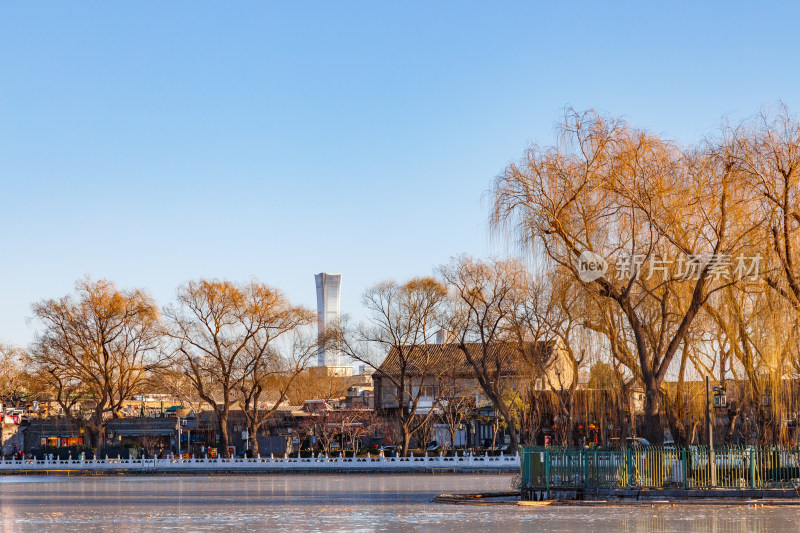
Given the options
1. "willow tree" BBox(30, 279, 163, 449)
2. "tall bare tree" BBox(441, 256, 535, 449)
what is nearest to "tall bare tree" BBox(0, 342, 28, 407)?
"willow tree" BBox(30, 279, 163, 449)

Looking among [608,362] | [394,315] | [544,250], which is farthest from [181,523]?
[394,315]

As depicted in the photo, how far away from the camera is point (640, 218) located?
106 ft

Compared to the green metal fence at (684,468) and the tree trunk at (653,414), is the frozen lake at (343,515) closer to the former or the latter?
the green metal fence at (684,468)

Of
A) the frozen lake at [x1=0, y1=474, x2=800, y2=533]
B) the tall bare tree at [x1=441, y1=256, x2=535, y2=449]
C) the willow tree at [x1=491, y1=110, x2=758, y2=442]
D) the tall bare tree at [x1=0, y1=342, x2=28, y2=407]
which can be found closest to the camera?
the frozen lake at [x1=0, y1=474, x2=800, y2=533]

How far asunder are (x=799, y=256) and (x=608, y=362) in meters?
8.67

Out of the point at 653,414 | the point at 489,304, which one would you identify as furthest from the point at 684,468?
the point at 489,304

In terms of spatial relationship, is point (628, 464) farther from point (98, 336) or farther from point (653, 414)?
point (98, 336)

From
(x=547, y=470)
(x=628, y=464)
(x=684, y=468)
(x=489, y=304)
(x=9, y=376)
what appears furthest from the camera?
(x=9, y=376)

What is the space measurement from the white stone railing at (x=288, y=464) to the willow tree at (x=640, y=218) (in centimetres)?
3370

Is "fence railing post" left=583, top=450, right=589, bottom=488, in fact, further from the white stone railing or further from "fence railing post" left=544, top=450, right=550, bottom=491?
the white stone railing

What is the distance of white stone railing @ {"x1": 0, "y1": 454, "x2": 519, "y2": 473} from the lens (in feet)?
217

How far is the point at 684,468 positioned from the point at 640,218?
791cm

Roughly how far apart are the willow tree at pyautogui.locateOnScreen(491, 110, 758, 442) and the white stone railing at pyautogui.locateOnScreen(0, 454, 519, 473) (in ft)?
111

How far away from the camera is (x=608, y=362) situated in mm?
37500
